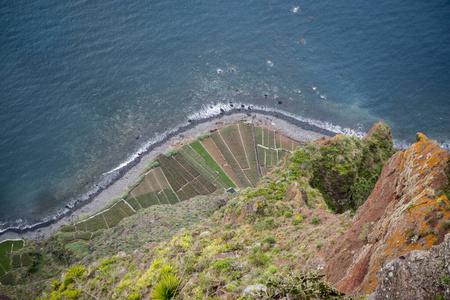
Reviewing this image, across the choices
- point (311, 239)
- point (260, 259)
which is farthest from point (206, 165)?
point (260, 259)

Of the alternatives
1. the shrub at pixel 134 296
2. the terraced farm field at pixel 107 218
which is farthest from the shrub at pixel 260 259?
the terraced farm field at pixel 107 218

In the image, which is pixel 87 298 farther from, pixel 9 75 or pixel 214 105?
pixel 9 75

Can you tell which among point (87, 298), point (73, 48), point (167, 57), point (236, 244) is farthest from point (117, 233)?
point (73, 48)

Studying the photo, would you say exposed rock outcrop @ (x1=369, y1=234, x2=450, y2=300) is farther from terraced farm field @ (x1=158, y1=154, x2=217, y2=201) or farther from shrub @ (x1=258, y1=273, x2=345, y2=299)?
terraced farm field @ (x1=158, y1=154, x2=217, y2=201)

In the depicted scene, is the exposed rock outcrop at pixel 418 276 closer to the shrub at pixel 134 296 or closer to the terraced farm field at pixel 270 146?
the shrub at pixel 134 296

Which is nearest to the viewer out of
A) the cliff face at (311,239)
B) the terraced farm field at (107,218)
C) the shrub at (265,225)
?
the cliff face at (311,239)

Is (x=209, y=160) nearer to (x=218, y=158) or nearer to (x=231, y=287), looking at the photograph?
(x=218, y=158)
